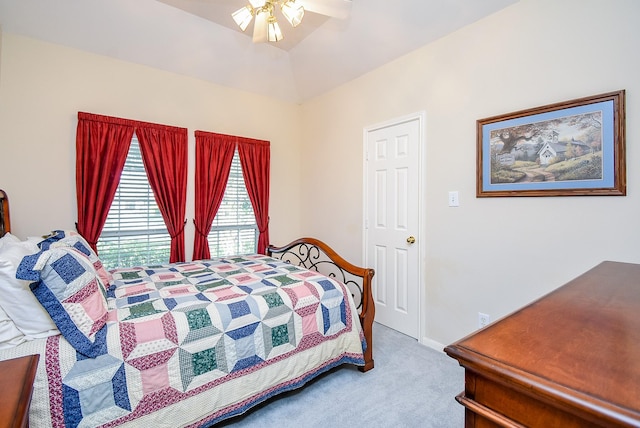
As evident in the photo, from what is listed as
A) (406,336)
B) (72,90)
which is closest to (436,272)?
(406,336)

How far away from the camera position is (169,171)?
3189 millimetres

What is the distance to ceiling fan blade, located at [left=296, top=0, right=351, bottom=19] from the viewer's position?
2.03 metres

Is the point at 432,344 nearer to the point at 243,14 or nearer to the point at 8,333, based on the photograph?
the point at 8,333

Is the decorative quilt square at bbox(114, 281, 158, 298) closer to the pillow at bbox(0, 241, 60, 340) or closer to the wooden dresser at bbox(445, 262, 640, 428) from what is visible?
the pillow at bbox(0, 241, 60, 340)

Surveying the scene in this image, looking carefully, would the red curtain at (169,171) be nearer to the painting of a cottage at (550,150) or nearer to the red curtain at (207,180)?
the red curtain at (207,180)

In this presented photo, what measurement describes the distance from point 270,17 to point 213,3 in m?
1.03

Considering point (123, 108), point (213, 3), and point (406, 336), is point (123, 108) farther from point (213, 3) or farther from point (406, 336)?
point (406, 336)

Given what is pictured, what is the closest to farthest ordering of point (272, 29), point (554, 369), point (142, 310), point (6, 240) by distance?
point (554, 369), point (142, 310), point (6, 240), point (272, 29)

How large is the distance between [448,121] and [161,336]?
2.58 meters

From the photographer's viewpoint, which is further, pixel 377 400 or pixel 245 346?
pixel 377 400

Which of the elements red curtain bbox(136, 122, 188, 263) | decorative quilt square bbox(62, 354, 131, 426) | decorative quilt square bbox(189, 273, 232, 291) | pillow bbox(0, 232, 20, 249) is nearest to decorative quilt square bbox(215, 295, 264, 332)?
decorative quilt square bbox(189, 273, 232, 291)

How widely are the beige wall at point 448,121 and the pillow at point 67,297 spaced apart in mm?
1845

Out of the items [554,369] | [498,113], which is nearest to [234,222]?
[498,113]

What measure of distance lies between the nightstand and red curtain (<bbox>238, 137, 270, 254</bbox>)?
2978mm
